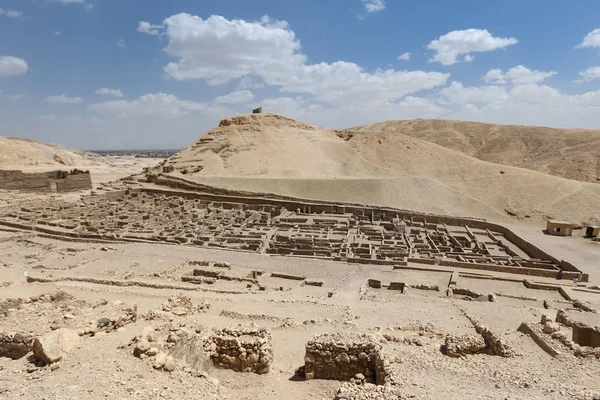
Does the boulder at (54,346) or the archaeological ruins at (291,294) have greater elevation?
the boulder at (54,346)

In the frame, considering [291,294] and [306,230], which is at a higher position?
Result: [306,230]

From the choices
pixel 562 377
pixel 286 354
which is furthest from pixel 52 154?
pixel 562 377

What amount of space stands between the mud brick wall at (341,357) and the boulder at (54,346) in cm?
394

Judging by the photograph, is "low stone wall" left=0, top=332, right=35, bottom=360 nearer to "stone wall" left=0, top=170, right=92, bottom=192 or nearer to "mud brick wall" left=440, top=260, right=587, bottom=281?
"mud brick wall" left=440, top=260, right=587, bottom=281

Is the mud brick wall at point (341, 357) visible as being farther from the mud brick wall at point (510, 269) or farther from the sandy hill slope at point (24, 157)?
the sandy hill slope at point (24, 157)

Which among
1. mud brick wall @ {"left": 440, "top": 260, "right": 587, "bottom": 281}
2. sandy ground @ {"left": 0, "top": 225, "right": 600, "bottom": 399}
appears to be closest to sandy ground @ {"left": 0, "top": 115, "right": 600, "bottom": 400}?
sandy ground @ {"left": 0, "top": 225, "right": 600, "bottom": 399}

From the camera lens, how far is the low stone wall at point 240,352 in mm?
7426

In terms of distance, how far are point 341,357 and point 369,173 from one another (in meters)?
35.7

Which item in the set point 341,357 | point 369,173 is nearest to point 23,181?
point 369,173

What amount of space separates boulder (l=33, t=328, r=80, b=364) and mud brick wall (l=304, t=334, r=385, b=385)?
3943mm

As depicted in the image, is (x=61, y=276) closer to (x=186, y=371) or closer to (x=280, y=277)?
(x=280, y=277)

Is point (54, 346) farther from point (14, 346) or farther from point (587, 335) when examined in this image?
point (587, 335)

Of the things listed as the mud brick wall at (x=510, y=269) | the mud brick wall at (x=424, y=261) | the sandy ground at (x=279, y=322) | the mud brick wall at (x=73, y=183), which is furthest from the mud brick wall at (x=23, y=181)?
the mud brick wall at (x=510, y=269)

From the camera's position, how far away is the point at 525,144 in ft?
214
